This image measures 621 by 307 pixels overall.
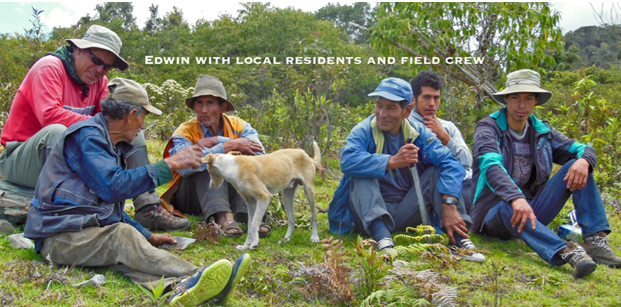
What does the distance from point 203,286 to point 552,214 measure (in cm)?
368

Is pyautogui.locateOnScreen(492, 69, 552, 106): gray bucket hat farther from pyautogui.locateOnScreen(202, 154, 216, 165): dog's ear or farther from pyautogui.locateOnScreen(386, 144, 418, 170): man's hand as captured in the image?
pyautogui.locateOnScreen(202, 154, 216, 165): dog's ear

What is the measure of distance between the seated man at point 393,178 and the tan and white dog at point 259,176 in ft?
1.60

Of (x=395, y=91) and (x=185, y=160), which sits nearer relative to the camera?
(x=185, y=160)

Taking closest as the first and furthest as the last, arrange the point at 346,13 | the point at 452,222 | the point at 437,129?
the point at 452,222
the point at 437,129
the point at 346,13

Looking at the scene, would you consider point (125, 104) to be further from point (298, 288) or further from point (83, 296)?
point (298, 288)

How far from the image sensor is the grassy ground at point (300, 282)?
11.5ft

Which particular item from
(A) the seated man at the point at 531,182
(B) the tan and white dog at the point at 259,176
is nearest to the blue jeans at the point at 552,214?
(A) the seated man at the point at 531,182

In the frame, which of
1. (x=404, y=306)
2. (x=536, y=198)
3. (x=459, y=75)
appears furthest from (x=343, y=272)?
(x=459, y=75)

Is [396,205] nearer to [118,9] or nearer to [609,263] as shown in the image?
[609,263]

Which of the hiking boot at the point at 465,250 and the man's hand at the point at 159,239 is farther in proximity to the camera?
the man's hand at the point at 159,239

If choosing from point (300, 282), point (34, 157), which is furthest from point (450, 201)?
point (34, 157)

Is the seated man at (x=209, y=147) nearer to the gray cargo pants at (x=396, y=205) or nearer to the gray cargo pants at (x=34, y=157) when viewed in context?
the gray cargo pants at (x=34, y=157)

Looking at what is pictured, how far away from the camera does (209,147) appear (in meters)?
5.43

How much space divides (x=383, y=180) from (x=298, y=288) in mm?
1973
